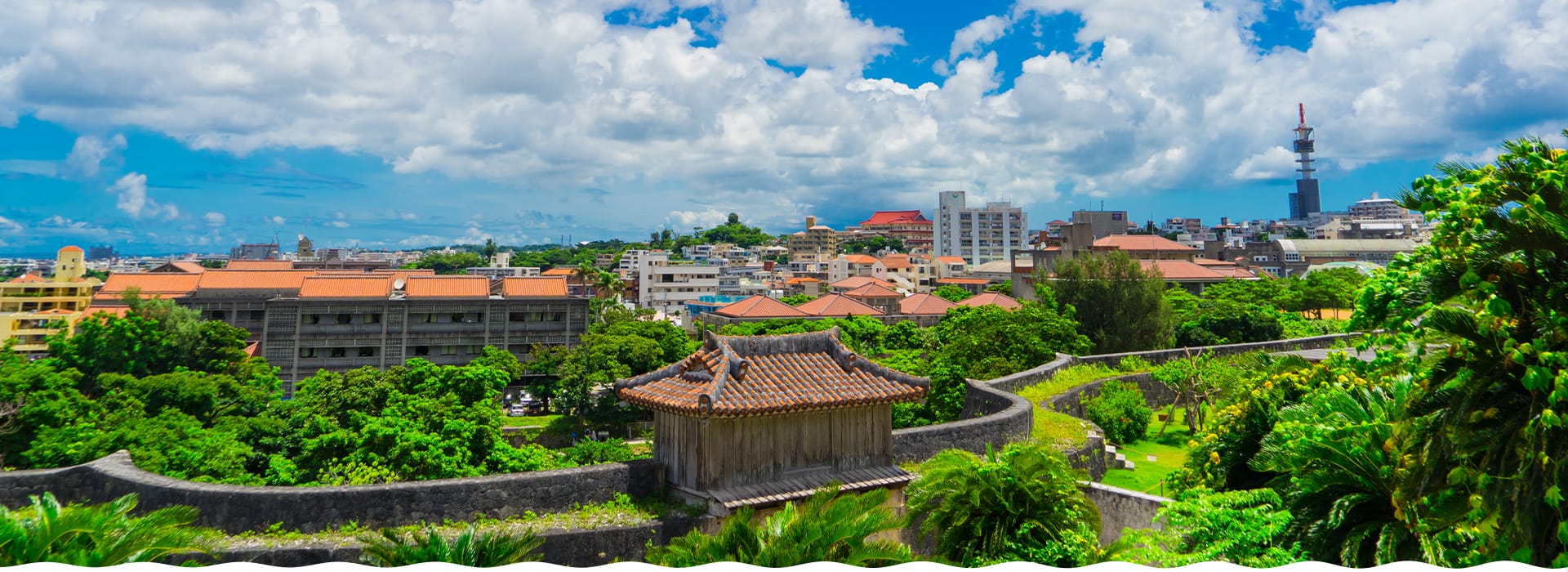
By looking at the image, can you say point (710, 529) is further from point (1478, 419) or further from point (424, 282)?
point (424, 282)

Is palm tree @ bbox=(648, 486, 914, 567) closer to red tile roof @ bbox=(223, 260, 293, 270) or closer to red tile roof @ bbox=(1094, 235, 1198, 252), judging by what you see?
red tile roof @ bbox=(223, 260, 293, 270)

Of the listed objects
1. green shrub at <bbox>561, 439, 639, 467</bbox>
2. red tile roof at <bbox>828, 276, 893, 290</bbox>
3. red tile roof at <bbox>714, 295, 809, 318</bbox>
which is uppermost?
red tile roof at <bbox>828, 276, 893, 290</bbox>

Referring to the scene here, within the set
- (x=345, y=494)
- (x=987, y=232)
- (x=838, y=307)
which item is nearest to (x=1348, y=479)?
(x=345, y=494)

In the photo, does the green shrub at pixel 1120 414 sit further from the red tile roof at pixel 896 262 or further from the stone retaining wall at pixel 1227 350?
the red tile roof at pixel 896 262

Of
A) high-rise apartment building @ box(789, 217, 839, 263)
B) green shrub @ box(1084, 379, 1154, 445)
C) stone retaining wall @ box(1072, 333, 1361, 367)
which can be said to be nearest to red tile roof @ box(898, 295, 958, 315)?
stone retaining wall @ box(1072, 333, 1361, 367)

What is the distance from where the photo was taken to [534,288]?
59094mm

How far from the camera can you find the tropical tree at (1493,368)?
19.1 feet

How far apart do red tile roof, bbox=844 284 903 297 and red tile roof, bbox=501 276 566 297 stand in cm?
3187

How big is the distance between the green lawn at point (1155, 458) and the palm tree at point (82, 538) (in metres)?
15.3

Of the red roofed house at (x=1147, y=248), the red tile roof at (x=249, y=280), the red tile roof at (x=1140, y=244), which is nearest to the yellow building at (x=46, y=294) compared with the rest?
the red tile roof at (x=249, y=280)

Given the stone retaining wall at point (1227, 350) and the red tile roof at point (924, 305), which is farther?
the red tile roof at point (924, 305)

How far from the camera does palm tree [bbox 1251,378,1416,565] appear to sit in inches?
297

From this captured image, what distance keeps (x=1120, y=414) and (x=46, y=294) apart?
88.6 meters

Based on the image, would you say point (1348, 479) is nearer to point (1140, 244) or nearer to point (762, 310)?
point (762, 310)
